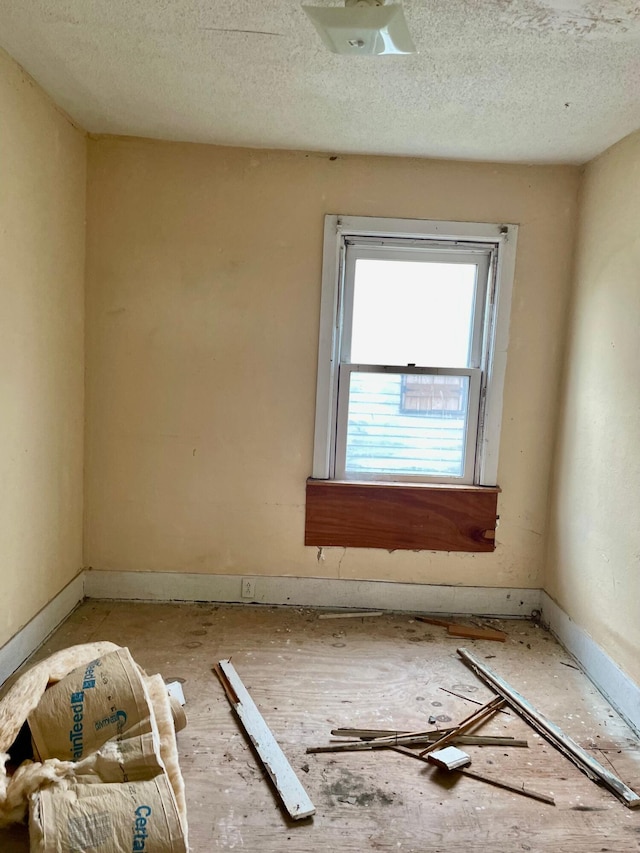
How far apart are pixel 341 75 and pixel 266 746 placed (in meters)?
2.51

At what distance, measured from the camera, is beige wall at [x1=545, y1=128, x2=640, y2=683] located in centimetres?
237

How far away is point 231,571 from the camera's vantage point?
3.14m

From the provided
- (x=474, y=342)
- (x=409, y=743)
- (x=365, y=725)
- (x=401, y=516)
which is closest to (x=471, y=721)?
(x=409, y=743)

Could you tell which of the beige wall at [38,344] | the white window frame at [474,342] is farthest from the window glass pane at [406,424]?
the beige wall at [38,344]

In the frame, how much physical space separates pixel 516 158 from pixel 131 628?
10.2 feet

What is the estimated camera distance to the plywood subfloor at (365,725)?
1.68 meters

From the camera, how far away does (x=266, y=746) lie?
2004 mm

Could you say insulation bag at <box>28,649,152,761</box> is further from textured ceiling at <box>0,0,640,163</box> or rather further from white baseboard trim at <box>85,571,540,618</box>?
textured ceiling at <box>0,0,640,163</box>

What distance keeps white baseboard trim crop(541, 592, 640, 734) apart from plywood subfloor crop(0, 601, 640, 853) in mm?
59

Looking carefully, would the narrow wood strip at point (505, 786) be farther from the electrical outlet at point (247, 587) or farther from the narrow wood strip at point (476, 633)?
the electrical outlet at point (247, 587)

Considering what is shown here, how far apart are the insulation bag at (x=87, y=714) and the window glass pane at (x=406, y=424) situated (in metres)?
1.69

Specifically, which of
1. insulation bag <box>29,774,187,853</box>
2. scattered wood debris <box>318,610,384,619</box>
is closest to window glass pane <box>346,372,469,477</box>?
scattered wood debris <box>318,610,384,619</box>

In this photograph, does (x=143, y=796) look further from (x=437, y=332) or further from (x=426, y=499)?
(x=437, y=332)

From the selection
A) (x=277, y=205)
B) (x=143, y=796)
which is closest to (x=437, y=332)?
(x=277, y=205)
